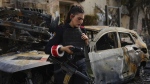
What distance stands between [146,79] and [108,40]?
2.17 meters

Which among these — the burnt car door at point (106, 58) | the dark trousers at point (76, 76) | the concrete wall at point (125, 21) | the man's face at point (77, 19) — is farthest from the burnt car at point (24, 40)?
the concrete wall at point (125, 21)

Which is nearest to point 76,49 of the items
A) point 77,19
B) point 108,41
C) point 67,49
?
point 67,49

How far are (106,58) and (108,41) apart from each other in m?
0.68

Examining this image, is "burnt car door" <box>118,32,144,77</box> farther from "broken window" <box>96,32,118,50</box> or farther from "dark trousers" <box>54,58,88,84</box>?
"dark trousers" <box>54,58,88,84</box>

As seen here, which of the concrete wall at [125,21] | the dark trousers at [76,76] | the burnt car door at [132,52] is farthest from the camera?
the concrete wall at [125,21]

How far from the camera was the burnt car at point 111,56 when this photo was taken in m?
5.79

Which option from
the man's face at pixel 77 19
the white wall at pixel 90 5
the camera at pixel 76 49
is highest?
the white wall at pixel 90 5

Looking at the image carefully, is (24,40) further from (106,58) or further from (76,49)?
(76,49)

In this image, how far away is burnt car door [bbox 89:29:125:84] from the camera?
18.9 feet

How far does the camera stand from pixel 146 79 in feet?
26.4

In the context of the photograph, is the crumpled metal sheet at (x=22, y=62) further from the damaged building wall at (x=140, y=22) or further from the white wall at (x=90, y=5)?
the damaged building wall at (x=140, y=22)

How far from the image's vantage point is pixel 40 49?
6.25 metres

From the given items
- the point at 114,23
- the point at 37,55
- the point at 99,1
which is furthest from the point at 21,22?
the point at 99,1

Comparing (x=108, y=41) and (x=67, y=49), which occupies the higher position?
(x=67, y=49)
